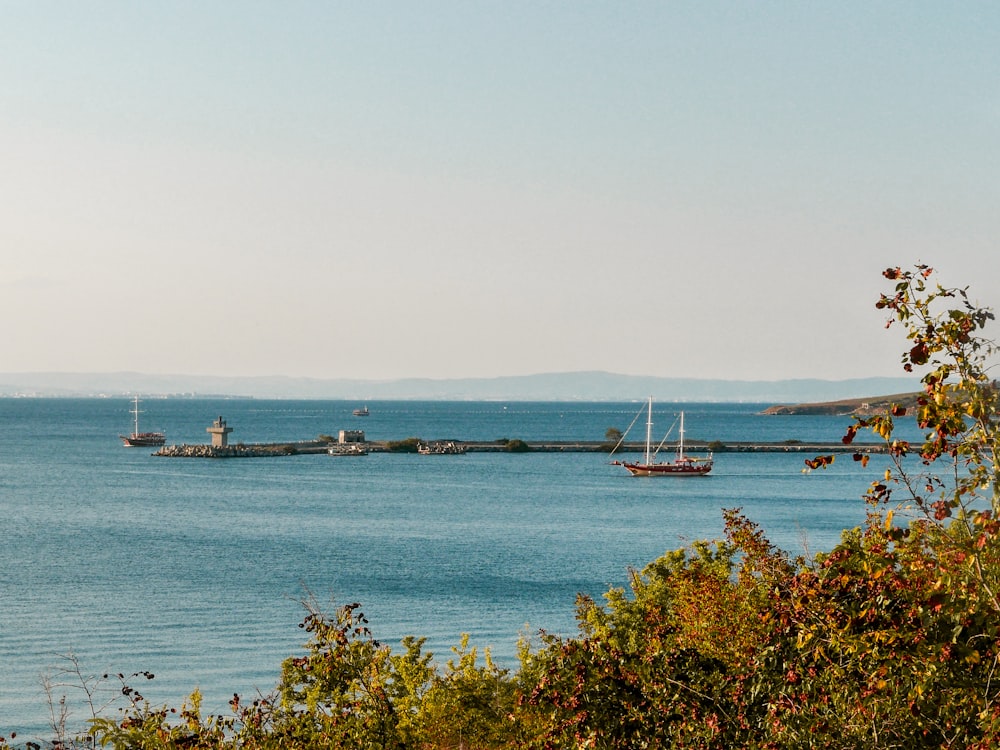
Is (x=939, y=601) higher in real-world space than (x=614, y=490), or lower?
higher

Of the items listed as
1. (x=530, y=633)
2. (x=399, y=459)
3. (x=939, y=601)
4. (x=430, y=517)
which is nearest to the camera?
(x=939, y=601)

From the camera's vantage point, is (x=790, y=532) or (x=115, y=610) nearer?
(x=115, y=610)

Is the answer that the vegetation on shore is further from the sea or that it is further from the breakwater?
the breakwater

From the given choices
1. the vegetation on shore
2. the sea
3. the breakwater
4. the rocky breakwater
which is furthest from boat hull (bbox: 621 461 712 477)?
the vegetation on shore

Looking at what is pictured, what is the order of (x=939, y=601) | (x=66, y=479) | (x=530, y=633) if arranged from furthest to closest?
(x=66, y=479) < (x=530, y=633) < (x=939, y=601)

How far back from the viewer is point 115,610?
42.1 meters

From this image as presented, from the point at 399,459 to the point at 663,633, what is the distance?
124 meters

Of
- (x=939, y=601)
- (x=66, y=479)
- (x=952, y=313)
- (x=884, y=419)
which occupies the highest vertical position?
(x=952, y=313)

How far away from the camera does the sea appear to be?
33.5 m

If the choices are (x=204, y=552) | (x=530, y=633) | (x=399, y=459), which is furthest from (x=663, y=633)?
(x=399, y=459)

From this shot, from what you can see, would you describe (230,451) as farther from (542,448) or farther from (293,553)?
(293,553)

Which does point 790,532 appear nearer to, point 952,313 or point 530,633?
point 530,633

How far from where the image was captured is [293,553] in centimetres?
5694

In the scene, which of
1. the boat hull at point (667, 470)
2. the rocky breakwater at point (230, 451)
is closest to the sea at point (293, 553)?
the boat hull at point (667, 470)
